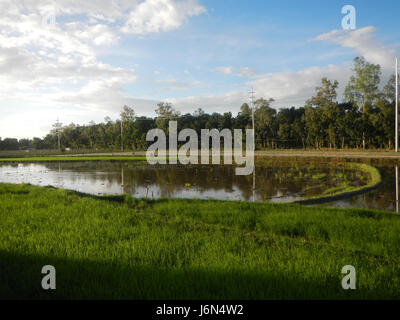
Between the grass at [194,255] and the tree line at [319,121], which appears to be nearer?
the grass at [194,255]

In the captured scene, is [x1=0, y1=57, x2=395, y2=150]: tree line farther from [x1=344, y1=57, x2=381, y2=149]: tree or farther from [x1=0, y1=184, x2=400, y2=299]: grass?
[x1=0, y1=184, x2=400, y2=299]: grass

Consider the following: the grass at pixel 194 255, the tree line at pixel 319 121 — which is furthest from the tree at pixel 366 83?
the grass at pixel 194 255

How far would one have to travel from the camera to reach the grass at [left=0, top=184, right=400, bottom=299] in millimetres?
2861

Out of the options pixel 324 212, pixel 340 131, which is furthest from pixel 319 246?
pixel 340 131

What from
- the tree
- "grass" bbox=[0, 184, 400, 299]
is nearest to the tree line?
the tree

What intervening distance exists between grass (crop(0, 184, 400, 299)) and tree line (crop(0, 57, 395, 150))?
27.1 meters

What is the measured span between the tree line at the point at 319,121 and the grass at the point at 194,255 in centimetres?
2709

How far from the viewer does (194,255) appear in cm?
379

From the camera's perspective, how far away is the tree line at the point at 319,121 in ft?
98.1

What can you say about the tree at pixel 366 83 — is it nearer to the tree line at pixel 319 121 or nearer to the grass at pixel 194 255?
the tree line at pixel 319 121

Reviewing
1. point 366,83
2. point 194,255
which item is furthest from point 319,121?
point 194,255

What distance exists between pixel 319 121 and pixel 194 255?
3344cm
